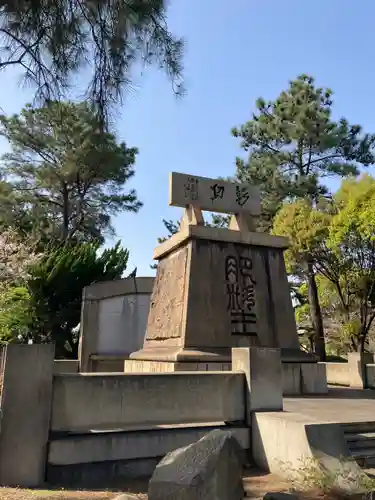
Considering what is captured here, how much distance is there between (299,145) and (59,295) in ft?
41.4

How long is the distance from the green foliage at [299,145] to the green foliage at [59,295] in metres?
8.89

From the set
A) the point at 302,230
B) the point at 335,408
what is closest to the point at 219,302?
the point at 335,408

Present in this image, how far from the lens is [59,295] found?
17.5 m

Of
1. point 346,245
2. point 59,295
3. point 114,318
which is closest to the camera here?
point 346,245

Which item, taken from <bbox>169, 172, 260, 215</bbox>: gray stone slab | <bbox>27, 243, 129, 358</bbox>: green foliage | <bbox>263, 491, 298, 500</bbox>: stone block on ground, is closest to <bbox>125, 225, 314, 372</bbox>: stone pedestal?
<bbox>169, 172, 260, 215</bbox>: gray stone slab

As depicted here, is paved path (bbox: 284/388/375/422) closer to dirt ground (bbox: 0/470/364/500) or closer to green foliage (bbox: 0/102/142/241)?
dirt ground (bbox: 0/470/364/500)

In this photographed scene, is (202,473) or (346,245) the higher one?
(346,245)

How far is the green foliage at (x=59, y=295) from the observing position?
1705 cm

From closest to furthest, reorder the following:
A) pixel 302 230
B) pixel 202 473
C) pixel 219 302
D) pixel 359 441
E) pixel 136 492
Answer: pixel 202 473
pixel 136 492
pixel 359 441
pixel 219 302
pixel 302 230

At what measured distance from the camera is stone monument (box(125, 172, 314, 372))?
8812mm

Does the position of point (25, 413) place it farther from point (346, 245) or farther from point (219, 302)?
point (346, 245)

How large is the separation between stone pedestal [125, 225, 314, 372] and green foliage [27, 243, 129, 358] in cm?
770

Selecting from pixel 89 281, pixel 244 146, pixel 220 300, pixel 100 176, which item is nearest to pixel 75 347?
pixel 89 281

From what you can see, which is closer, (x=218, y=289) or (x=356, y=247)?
(x=218, y=289)
